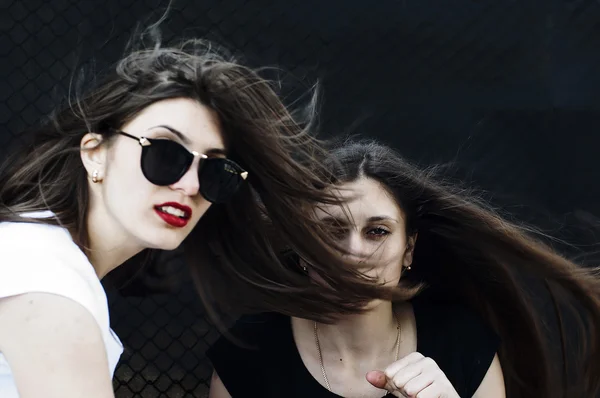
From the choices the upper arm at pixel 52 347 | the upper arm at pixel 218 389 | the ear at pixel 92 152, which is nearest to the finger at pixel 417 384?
the upper arm at pixel 218 389

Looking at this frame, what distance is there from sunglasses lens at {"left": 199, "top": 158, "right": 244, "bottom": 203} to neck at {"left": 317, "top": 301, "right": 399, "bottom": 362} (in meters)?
0.52

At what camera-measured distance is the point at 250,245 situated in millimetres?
1773

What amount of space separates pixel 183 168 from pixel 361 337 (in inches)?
26.6

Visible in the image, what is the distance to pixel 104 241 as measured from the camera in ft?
4.84

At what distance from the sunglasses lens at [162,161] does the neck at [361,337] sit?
0.63m

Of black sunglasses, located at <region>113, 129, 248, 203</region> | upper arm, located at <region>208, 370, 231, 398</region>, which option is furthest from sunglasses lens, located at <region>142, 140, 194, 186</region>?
upper arm, located at <region>208, 370, 231, 398</region>

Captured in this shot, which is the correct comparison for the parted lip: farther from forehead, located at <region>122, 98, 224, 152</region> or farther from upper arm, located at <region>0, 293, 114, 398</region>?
upper arm, located at <region>0, 293, 114, 398</region>

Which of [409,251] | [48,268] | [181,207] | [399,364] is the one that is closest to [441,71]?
[409,251]

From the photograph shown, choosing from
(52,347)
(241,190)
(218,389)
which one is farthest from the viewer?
(218,389)

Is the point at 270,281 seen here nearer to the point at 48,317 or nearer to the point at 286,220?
the point at 286,220

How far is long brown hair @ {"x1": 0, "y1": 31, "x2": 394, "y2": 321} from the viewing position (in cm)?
151

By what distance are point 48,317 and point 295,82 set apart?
1117mm

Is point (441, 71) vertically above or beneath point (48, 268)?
beneath

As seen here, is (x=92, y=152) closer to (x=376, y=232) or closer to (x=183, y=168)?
(x=183, y=168)
